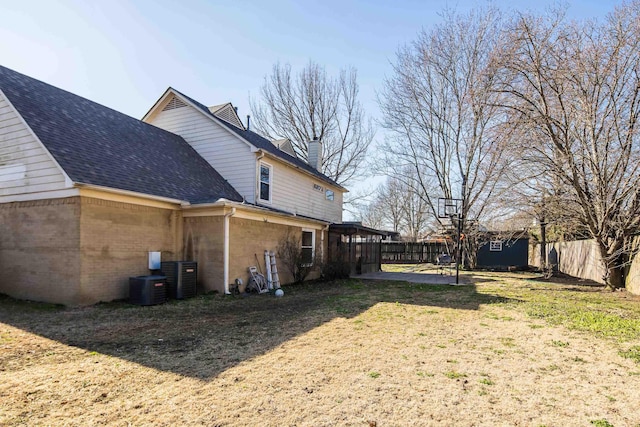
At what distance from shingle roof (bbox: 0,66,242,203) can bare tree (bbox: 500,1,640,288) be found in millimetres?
10676

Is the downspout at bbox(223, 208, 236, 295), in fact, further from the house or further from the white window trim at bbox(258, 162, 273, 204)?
the white window trim at bbox(258, 162, 273, 204)

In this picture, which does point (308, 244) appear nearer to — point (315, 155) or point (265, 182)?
point (265, 182)

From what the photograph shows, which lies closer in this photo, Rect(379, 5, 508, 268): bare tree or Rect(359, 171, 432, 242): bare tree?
Rect(379, 5, 508, 268): bare tree

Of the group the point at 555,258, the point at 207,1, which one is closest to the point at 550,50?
the point at 207,1

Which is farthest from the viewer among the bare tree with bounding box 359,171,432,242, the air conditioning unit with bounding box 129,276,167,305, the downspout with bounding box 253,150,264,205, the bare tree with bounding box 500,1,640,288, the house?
the bare tree with bounding box 359,171,432,242

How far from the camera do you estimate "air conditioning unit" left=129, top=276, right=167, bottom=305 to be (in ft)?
28.0

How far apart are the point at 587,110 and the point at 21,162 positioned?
620 inches

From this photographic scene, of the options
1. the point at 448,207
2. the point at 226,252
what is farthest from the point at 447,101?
the point at 226,252

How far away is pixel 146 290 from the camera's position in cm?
853

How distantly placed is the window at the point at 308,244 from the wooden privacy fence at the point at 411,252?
13.9m

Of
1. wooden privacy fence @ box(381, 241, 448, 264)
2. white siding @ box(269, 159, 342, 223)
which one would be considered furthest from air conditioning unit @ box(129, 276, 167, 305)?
wooden privacy fence @ box(381, 241, 448, 264)

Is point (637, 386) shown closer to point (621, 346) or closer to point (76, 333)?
point (621, 346)

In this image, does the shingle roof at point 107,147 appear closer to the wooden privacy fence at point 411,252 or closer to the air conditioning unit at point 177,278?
the air conditioning unit at point 177,278

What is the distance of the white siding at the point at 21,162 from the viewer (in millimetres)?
8439
